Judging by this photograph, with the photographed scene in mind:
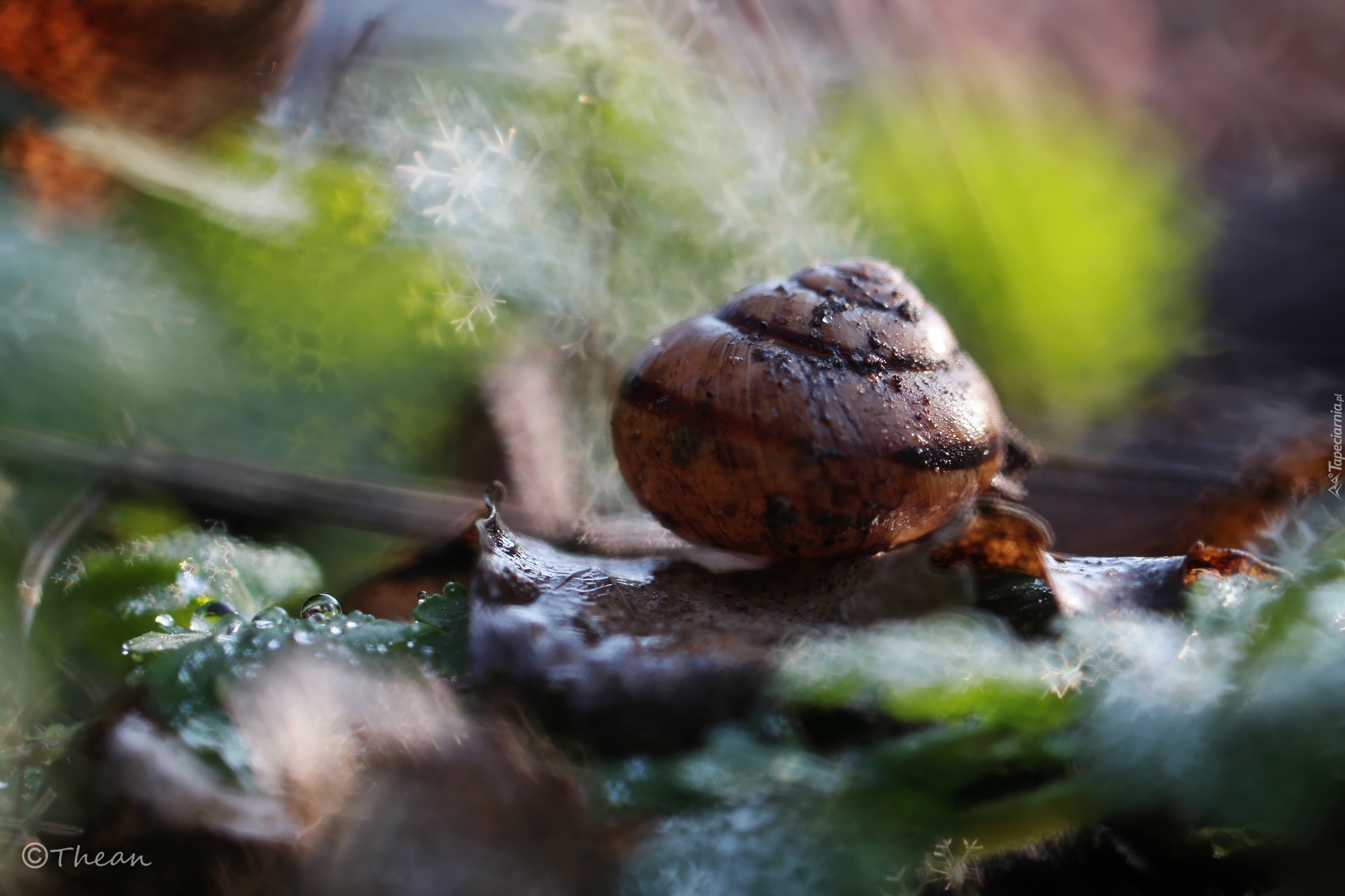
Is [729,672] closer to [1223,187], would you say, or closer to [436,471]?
[436,471]

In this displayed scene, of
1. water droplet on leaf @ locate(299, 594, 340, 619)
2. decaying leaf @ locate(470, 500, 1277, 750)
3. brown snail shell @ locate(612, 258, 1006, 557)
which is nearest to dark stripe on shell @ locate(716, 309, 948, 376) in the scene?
brown snail shell @ locate(612, 258, 1006, 557)

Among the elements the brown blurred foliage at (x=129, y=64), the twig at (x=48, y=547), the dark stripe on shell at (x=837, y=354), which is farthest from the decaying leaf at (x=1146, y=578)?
the brown blurred foliage at (x=129, y=64)

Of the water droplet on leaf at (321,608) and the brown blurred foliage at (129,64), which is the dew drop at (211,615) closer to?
the water droplet on leaf at (321,608)

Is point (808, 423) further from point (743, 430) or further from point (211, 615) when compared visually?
point (211, 615)

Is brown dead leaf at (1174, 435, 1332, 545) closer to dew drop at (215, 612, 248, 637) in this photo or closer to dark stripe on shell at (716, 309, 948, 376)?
dark stripe on shell at (716, 309, 948, 376)

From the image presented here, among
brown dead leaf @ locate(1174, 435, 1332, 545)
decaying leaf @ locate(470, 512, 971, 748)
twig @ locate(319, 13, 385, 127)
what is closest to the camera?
decaying leaf @ locate(470, 512, 971, 748)

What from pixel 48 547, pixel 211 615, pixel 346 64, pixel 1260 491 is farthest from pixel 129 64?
pixel 1260 491
